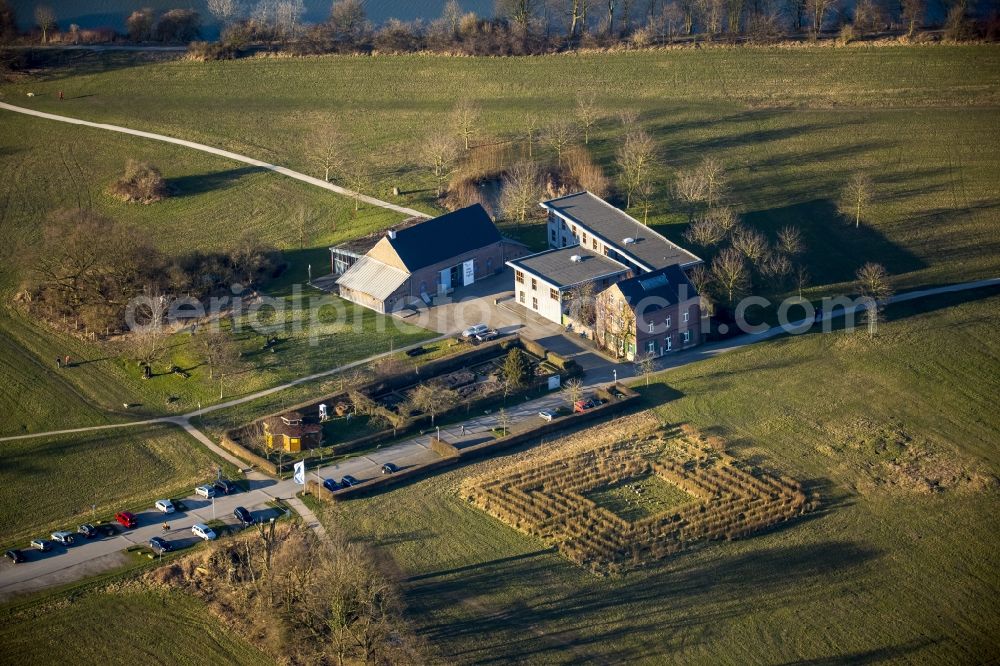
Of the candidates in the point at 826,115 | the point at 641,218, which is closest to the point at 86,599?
the point at 641,218

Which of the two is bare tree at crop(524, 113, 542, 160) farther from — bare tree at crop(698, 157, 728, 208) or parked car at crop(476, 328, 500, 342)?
parked car at crop(476, 328, 500, 342)

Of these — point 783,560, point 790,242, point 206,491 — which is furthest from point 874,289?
point 206,491

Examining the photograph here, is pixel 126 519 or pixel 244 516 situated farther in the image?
pixel 244 516

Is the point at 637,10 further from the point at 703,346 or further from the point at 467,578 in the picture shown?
the point at 467,578

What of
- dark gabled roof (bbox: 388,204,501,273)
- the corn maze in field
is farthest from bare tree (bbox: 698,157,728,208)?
the corn maze in field

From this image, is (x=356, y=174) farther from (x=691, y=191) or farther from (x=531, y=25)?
(x=531, y=25)

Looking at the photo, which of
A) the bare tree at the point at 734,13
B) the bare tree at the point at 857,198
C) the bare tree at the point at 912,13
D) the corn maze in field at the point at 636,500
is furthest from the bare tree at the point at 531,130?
the corn maze in field at the point at 636,500
